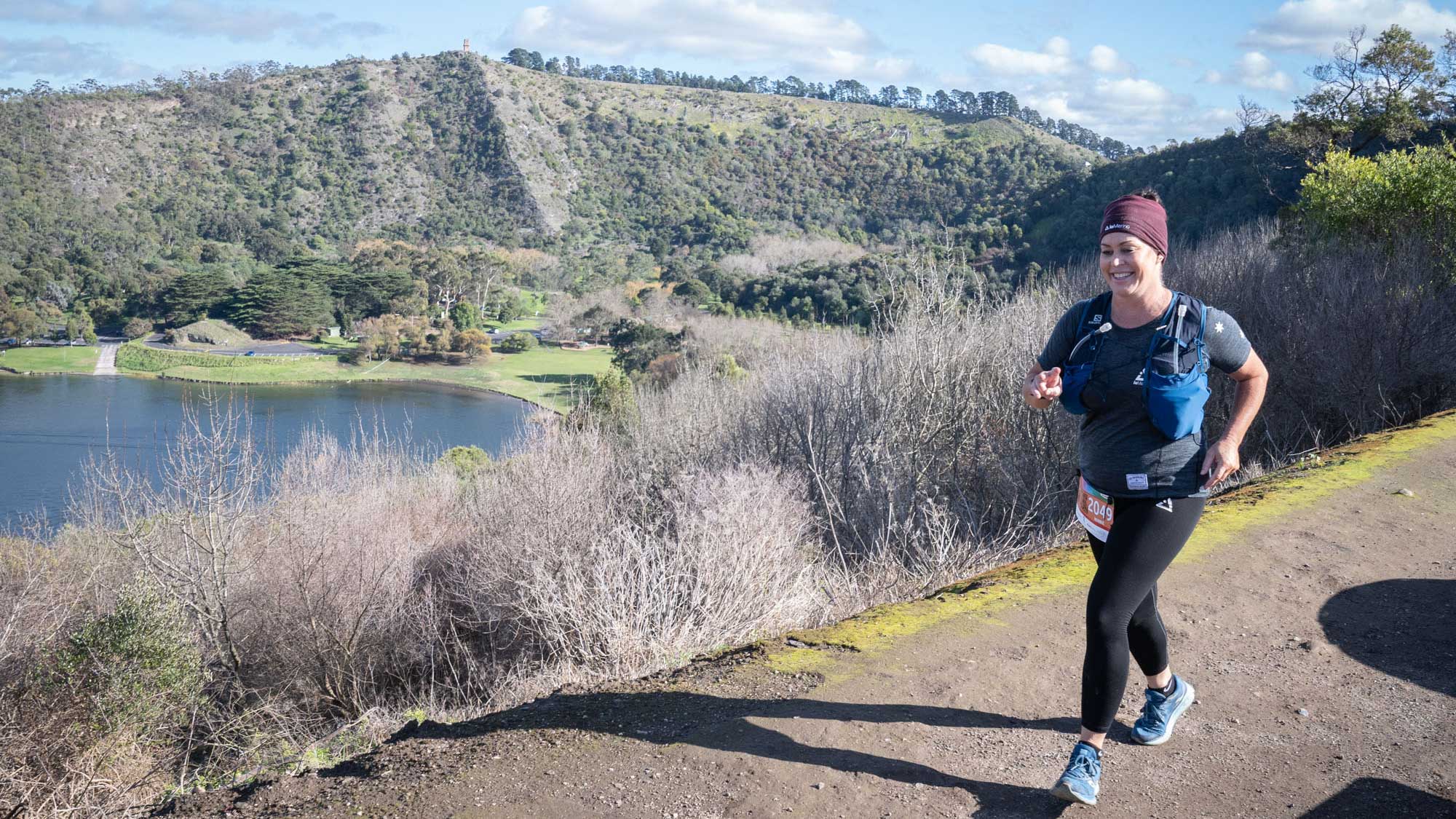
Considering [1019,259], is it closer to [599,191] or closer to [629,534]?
[629,534]

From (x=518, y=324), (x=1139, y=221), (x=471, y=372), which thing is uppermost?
(x=1139, y=221)

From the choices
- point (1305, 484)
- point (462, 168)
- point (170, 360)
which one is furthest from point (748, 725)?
point (462, 168)

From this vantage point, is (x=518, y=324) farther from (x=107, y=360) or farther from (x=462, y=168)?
(x=462, y=168)

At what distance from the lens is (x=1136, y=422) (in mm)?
2730

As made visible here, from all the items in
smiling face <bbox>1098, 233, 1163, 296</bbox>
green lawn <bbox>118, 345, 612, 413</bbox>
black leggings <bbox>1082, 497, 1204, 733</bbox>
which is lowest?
green lawn <bbox>118, 345, 612, 413</bbox>

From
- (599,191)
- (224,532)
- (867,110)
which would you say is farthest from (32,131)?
(224,532)

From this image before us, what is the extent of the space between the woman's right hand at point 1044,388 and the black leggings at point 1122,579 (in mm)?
343

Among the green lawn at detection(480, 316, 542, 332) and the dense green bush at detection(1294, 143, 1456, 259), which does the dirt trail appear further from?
the green lawn at detection(480, 316, 542, 332)

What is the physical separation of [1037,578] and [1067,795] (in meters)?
2.19

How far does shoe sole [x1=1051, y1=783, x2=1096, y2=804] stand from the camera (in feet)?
8.97

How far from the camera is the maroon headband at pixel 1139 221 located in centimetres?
267

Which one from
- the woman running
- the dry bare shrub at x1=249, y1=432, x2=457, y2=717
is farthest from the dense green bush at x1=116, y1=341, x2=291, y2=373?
the woman running

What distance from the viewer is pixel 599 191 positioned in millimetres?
98562

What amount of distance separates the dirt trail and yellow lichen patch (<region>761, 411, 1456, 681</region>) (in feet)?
0.07
